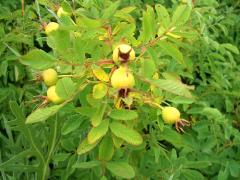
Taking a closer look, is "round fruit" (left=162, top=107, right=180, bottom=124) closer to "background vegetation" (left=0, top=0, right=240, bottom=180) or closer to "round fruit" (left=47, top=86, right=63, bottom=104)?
"background vegetation" (left=0, top=0, right=240, bottom=180)

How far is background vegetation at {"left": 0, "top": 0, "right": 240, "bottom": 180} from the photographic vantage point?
2.82 ft

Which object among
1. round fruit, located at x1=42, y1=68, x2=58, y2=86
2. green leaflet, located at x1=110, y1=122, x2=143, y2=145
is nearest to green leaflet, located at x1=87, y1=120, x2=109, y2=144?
green leaflet, located at x1=110, y1=122, x2=143, y2=145

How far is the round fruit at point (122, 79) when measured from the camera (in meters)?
0.76

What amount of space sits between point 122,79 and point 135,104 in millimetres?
151

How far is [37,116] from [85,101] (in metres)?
0.13

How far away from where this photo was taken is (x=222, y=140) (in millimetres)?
1488

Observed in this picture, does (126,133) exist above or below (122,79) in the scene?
below

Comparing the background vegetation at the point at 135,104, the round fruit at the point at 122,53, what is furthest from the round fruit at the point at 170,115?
the round fruit at the point at 122,53

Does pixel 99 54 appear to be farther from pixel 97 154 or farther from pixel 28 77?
pixel 28 77

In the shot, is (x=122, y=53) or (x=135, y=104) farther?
(x=135, y=104)

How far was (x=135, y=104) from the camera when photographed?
905 mm

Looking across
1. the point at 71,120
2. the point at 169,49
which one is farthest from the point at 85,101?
the point at 169,49

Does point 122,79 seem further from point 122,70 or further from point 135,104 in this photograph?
point 135,104

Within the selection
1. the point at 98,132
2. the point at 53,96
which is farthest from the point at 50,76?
the point at 98,132
